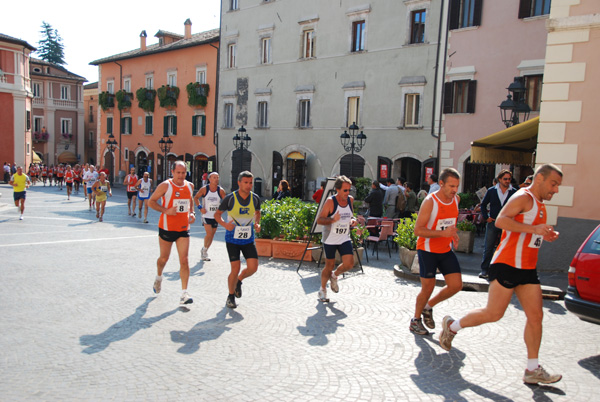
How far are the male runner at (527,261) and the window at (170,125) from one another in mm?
36932

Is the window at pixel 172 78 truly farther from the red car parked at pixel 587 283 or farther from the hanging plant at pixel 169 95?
the red car parked at pixel 587 283

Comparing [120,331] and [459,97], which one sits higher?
[459,97]

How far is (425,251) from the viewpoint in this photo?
6.00 metres

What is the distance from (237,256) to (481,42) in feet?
58.9

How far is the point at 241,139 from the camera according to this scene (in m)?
31.9

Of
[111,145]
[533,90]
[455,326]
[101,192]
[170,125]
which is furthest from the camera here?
[111,145]

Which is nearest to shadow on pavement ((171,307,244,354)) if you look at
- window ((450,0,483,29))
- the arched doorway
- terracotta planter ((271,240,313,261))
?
terracotta planter ((271,240,313,261))

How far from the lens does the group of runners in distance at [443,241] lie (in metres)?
4.74

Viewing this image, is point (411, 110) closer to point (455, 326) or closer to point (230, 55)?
point (230, 55)

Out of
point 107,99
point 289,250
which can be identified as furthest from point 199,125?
point 289,250

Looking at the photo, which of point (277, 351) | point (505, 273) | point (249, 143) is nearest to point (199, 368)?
point (277, 351)

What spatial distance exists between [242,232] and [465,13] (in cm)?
1857

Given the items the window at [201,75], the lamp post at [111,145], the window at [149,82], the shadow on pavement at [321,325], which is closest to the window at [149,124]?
the window at [149,82]

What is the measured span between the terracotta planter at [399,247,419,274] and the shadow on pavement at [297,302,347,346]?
8.72ft
